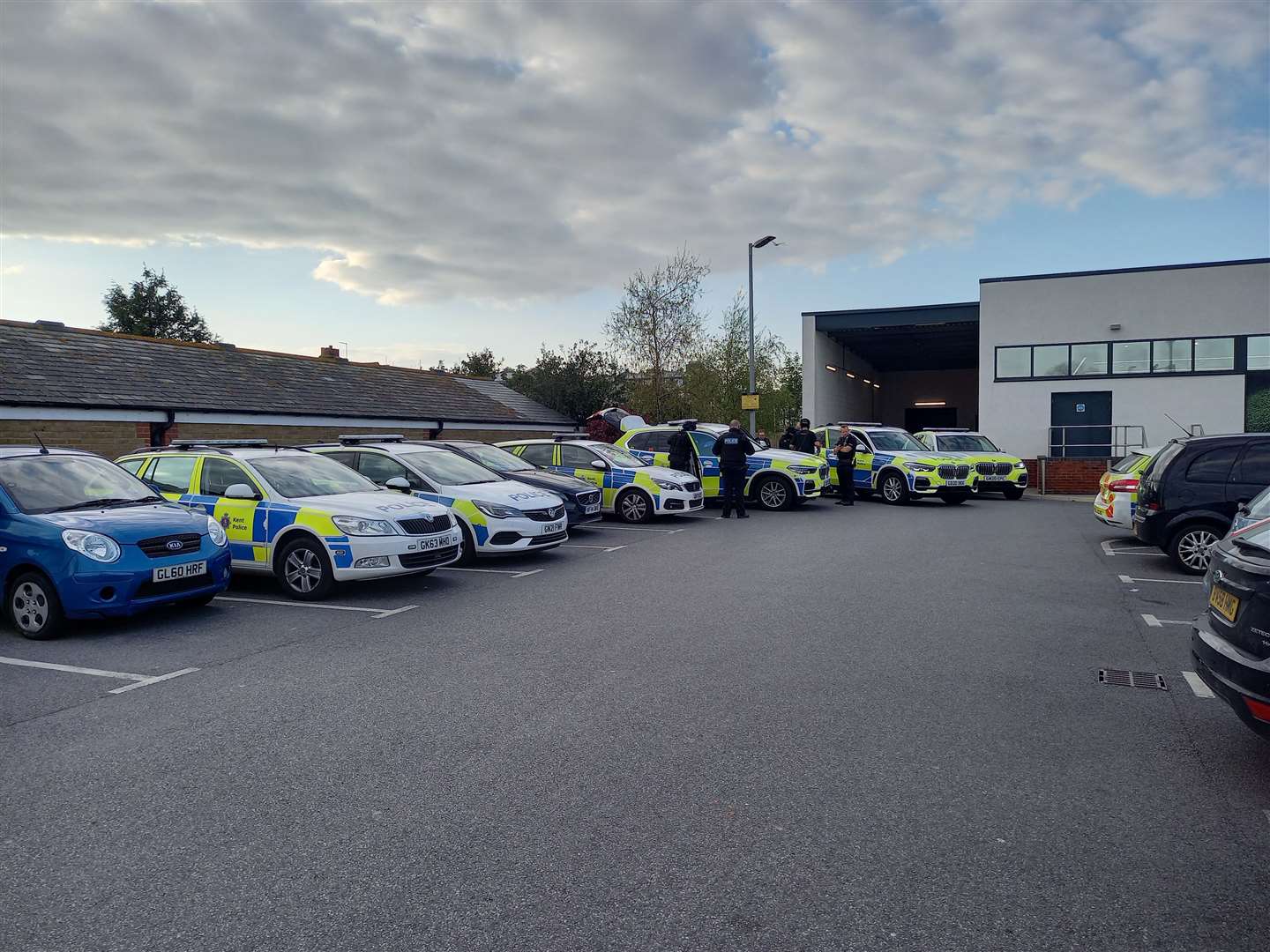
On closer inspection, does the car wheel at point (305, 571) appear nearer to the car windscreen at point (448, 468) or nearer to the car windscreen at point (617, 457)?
the car windscreen at point (448, 468)

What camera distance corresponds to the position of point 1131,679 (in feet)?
19.2

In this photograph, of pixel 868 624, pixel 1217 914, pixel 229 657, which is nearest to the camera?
pixel 1217 914

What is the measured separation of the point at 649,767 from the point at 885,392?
154ft

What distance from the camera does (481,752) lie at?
4.52 meters

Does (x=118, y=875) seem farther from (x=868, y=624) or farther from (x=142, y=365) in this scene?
(x=142, y=365)

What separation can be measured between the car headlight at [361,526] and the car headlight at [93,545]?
199cm

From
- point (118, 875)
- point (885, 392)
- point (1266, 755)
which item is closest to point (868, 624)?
point (1266, 755)

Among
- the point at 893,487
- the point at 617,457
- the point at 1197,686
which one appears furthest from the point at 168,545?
the point at 893,487

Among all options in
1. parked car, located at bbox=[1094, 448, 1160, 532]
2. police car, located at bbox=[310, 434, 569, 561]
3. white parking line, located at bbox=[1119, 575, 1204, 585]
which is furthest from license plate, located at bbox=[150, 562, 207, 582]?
parked car, located at bbox=[1094, 448, 1160, 532]

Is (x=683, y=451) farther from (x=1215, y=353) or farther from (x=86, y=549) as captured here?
(x=1215, y=353)

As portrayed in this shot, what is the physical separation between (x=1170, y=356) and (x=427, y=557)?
25621 mm

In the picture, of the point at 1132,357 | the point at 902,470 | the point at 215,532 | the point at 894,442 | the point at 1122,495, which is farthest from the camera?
the point at 1132,357

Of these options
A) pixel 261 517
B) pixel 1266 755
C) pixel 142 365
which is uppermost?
pixel 142 365

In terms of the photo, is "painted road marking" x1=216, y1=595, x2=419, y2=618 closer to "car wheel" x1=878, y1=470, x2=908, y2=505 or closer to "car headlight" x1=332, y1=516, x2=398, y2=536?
"car headlight" x1=332, y1=516, x2=398, y2=536
